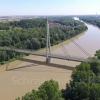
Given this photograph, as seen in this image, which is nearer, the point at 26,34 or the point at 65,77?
the point at 65,77

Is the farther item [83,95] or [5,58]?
[5,58]

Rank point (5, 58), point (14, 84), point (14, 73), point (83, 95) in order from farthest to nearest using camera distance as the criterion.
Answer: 1. point (5, 58)
2. point (14, 73)
3. point (14, 84)
4. point (83, 95)

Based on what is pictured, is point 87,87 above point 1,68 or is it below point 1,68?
above

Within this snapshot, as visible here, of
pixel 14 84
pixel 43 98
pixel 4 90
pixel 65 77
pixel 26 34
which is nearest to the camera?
pixel 43 98

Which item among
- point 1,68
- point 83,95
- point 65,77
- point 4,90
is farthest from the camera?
point 1,68

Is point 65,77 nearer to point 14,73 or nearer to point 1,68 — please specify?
point 14,73

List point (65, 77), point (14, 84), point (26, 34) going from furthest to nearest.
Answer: point (26, 34), point (65, 77), point (14, 84)

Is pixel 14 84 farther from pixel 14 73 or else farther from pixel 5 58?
pixel 5 58

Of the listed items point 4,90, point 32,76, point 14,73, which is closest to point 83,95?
point 4,90

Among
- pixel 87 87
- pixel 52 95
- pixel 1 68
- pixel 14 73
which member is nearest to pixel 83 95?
pixel 87 87
